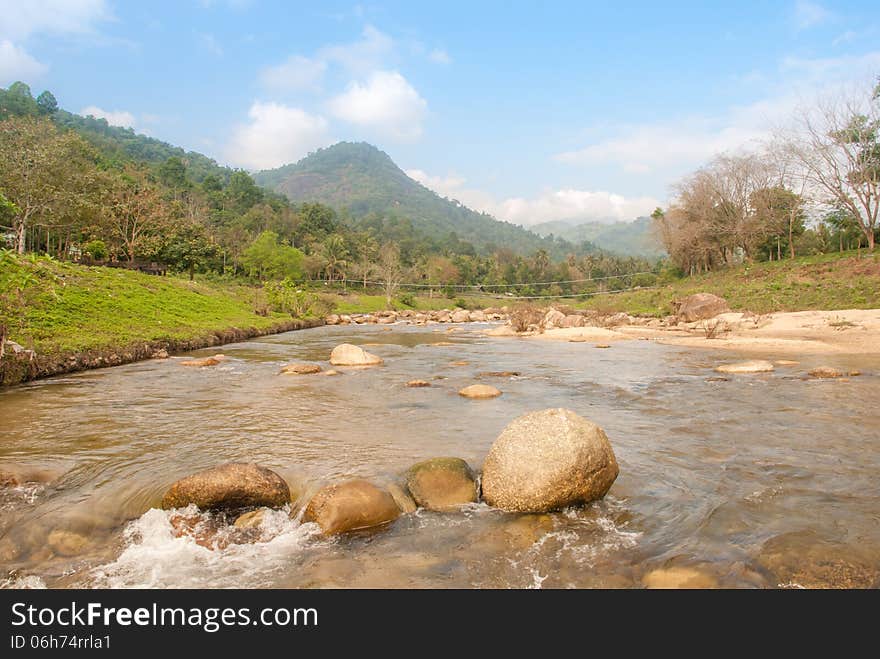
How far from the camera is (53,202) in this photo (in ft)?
136

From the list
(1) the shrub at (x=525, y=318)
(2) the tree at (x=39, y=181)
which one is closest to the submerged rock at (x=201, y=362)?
(1) the shrub at (x=525, y=318)

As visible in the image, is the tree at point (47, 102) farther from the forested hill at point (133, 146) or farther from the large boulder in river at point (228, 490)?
the large boulder in river at point (228, 490)

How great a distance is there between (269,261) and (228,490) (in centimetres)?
7222

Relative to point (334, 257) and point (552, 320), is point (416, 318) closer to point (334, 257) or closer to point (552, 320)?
point (552, 320)

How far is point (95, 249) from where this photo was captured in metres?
43.8

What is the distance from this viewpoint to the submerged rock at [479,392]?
12562 millimetres

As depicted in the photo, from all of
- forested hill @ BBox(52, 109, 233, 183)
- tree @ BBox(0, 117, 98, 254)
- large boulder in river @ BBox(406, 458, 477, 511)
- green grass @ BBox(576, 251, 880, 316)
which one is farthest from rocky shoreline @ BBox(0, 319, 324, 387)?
forested hill @ BBox(52, 109, 233, 183)

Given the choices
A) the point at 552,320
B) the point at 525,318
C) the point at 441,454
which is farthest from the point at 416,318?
the point at 441,454

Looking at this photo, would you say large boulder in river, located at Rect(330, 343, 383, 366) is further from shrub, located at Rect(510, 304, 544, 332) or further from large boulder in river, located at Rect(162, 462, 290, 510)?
shrub, located at Rect(510, 304, 544, 332)

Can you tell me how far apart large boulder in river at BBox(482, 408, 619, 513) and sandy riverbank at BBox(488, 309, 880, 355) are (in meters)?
19.4

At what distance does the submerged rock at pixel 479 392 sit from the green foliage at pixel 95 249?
4415cm
